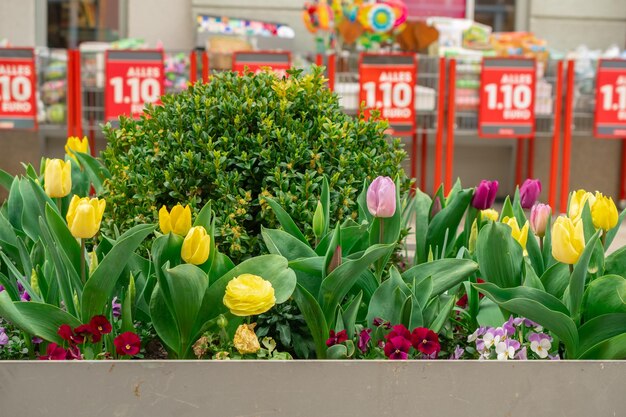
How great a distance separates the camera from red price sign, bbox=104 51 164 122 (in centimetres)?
604

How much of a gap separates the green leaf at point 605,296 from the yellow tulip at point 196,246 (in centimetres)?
68

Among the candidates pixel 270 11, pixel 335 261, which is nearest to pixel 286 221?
Answer: pixel 335 261

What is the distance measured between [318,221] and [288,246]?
0.08 meters

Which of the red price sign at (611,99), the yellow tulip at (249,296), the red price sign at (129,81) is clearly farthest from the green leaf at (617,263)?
the red price sign at (611,99)

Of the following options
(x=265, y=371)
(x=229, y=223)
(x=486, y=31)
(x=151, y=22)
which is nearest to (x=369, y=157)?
(x=229, y=223)

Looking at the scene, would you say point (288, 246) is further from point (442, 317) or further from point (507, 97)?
point (507, 97)

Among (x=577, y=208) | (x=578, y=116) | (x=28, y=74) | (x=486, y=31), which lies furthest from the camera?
(x=486, y=31)

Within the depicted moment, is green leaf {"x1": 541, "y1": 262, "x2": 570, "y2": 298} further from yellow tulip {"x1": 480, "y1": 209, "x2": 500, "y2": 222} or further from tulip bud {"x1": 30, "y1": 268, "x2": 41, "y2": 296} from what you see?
tulip bud {"x1": 30, "y1": 268, "x2": 41, "y2": 296}

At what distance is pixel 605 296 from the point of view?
1.77 metres

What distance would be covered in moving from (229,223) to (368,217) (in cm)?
29

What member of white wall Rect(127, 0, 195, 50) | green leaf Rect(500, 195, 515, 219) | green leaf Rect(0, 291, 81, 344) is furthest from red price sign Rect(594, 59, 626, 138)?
green leaf Rect(0, 291, 81, 344)

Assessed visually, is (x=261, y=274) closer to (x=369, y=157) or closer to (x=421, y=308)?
(x=421, y=308)

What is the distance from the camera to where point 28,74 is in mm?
5992

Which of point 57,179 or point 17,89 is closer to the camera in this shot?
point 57,179
